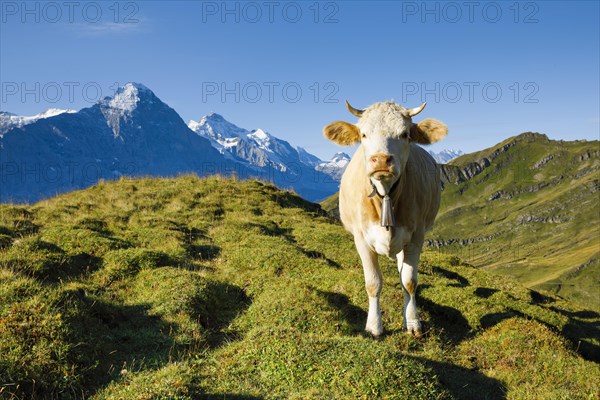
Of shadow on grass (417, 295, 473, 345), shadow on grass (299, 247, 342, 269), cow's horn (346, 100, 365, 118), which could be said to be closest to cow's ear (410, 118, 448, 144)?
cow's horn (346, 100, 365, 118)

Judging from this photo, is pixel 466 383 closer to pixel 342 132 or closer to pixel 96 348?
pixel 342 132

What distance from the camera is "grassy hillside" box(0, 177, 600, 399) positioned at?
8.23 meters

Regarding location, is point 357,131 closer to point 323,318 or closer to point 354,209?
point 354,209

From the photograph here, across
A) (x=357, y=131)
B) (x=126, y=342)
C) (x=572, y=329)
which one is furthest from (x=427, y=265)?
(x=126, y=342)

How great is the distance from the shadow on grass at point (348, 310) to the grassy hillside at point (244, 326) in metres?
0.06

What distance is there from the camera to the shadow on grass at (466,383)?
353 inches

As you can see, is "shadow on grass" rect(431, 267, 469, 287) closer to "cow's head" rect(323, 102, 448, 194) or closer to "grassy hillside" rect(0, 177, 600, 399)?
"grassy hillside" rect(0, 177, 600, 399)

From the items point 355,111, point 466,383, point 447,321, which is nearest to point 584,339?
point 447,321

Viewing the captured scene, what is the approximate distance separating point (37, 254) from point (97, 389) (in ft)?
25.2

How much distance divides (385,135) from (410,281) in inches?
171

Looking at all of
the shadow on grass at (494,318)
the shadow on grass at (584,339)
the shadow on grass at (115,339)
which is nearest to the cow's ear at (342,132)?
the shadow on grass at (115,339)

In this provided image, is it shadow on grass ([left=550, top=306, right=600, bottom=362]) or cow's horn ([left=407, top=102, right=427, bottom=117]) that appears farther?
shadow on grass ([left=550, top=306, right=600, bottom=362])

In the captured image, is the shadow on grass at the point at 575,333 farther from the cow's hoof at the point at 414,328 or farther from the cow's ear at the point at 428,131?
the cow's ear at the point at 428,131

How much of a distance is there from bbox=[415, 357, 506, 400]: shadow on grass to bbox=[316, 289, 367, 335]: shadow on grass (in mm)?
2193
